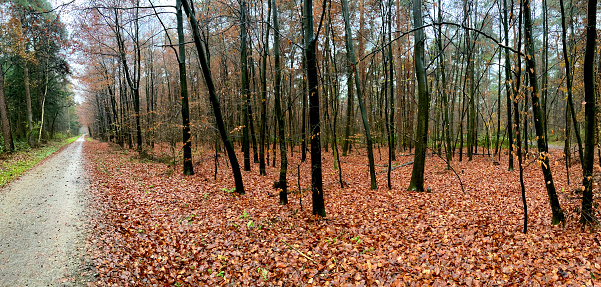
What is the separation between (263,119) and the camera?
477 inches

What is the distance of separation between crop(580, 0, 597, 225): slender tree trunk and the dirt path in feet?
28.0

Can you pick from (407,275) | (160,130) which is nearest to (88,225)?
(407,275)

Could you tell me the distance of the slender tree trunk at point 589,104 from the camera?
4023 mm

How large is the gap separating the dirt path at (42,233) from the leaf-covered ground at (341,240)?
37 centimetres

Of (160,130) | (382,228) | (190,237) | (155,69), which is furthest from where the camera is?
(155,69)

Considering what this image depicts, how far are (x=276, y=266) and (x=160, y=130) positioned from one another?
1415cm

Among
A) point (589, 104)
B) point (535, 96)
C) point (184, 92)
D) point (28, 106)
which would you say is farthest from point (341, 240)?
point (28, 106)

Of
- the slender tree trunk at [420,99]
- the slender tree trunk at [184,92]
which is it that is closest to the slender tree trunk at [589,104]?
the slender tree trunk at [420,99]

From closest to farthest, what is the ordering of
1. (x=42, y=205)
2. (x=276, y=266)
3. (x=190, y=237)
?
(x=276, y=266) < (x=190, y=237) < (x=42, y=205)

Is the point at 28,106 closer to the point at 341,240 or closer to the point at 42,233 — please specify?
the point at 42,233

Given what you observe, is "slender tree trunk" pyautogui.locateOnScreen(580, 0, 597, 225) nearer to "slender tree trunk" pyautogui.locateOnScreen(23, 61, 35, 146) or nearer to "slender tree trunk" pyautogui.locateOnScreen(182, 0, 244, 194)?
"slender tree trunk" pyautogui.locateOnScreen(182, 0, 244, 194)

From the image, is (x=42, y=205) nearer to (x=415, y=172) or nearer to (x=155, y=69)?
(x=415, y=172)

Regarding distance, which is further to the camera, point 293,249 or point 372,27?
point 372,27

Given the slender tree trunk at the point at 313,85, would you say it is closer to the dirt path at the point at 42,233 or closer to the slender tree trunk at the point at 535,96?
the slender tree trunk at the point at 535,96
